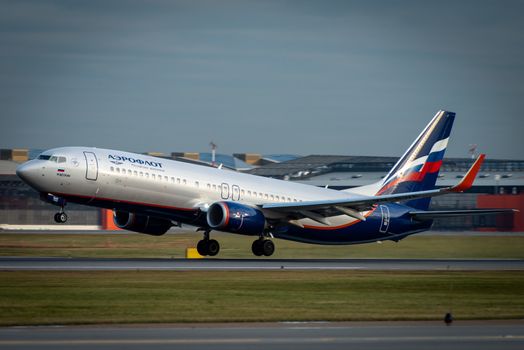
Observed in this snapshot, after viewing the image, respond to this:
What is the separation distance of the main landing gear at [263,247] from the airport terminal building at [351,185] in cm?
3799

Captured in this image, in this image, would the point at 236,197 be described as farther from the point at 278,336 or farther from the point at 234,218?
the point at 278,336

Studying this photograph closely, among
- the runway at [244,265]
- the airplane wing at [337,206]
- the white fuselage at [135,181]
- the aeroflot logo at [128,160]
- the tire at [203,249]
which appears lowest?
the runway at [244,265]

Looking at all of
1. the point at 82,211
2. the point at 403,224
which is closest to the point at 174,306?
the point at 403,224

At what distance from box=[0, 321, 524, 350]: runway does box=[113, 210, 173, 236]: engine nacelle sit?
2767cm

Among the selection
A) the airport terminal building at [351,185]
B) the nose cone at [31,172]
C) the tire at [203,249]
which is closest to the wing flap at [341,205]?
the tire at [203,249]

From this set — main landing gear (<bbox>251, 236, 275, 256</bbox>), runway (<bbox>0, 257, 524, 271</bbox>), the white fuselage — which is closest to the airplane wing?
the white fuselage

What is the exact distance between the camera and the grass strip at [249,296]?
79.9ft

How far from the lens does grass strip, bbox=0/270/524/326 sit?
24.3 m

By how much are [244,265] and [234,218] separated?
3.45 meters

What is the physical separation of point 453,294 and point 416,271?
10186mm

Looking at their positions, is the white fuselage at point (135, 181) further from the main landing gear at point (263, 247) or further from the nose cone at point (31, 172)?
the main landing gear at point (263, 247)

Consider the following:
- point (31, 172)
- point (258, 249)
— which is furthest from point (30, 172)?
point (258, 249)

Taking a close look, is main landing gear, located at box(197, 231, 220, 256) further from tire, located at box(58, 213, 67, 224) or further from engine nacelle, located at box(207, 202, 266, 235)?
tire, located at box(58, 213, 67, 224)

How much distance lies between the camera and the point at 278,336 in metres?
20.4
